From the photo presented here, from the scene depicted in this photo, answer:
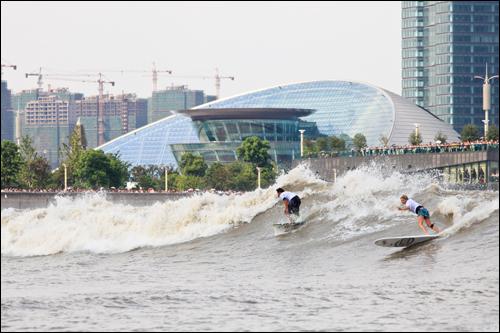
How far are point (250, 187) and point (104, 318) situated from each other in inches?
4088

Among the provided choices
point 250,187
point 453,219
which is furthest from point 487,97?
point 453,219

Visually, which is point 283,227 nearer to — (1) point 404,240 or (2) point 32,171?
(1) point 404,240

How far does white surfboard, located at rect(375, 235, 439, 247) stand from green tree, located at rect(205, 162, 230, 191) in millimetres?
92566

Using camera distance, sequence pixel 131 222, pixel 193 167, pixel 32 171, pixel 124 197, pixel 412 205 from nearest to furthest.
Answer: pixel 412 205 → pixel 131 222 → pixel 124 197 → pixel 32 171 → pixel 193 167

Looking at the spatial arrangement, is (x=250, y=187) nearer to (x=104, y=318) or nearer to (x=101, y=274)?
(x=101, y=274)

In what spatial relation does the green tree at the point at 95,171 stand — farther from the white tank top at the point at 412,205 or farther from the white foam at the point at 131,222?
the white tank top at the point at 412,205

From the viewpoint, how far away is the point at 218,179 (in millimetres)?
134625

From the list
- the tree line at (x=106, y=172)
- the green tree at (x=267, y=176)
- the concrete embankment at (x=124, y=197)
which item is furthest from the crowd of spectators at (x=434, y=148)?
the tree line at (x=106, y=172)

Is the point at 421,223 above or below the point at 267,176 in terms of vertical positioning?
below

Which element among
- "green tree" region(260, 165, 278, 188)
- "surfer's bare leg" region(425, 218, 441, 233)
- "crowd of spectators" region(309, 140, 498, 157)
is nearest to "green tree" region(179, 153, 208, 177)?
"green tree" region(260, 165, 278, 188)

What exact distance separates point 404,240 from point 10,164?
7861cm

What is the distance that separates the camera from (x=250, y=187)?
13062 cm

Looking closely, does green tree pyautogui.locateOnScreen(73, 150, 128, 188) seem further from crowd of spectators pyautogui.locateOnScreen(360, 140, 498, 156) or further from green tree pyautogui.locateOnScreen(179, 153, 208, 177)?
crowd of spectators pyautogui.locateOnScreen(360, 140, 498, 156)

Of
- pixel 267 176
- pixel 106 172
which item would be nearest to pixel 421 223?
pixel 106 172
